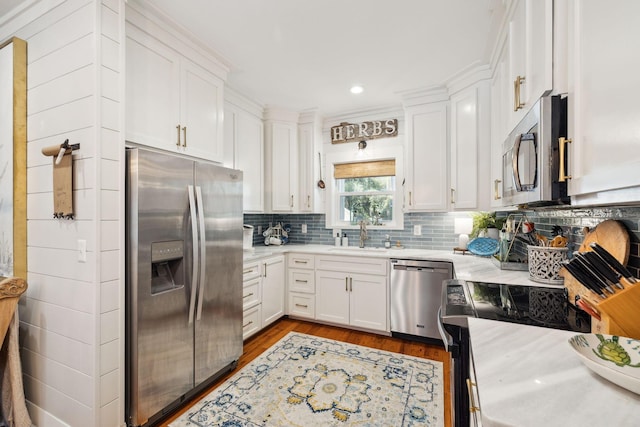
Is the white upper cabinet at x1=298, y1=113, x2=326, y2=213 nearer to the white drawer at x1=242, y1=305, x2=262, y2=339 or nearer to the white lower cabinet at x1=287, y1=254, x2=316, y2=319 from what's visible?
the white lower cabinet at x1=287, y1=254, x2=316, y2=319

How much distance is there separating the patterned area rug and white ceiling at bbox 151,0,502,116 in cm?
Answer: 257

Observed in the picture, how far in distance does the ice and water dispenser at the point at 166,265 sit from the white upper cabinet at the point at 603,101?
1.92 metres

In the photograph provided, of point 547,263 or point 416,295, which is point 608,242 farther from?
point 416,295

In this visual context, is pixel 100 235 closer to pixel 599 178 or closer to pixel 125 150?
pixel 125 150

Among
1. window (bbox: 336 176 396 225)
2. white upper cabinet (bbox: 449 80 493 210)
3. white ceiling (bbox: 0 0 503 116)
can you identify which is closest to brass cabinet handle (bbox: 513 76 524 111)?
white ceiling (bbox: 0 0 503 116)

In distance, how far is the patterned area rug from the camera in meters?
1.78

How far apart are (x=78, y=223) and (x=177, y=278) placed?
0.62m

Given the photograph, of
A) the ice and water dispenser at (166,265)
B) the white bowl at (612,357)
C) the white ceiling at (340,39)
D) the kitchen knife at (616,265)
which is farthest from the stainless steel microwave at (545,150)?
the ice and water dispenser at (166,265)

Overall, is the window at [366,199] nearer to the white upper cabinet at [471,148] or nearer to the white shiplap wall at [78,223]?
the white upper cabinet at [471,148]

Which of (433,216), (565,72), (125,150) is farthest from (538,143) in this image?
(433,216)

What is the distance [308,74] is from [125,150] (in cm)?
170

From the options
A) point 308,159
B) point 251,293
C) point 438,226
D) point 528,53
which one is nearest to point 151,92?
point 251,293

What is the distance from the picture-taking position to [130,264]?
5.26ft

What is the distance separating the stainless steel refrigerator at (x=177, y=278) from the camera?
1.61 meters
